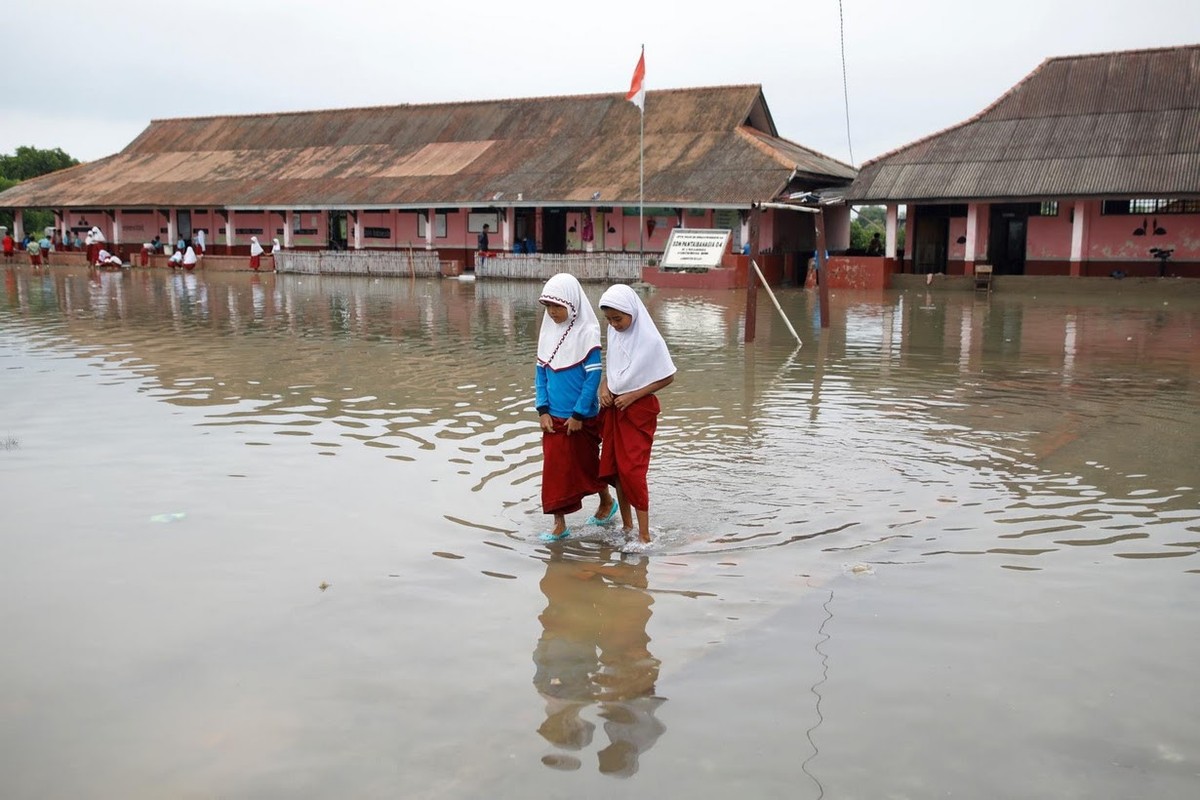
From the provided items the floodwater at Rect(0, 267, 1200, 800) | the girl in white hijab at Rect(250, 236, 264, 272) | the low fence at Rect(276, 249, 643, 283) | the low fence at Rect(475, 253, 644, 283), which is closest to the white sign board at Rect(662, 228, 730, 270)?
the low fence at Rect(475, 253, 644, 283)

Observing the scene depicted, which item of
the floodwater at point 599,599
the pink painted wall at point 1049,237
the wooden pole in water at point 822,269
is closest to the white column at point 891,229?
the pink painted wall at point 1049,237

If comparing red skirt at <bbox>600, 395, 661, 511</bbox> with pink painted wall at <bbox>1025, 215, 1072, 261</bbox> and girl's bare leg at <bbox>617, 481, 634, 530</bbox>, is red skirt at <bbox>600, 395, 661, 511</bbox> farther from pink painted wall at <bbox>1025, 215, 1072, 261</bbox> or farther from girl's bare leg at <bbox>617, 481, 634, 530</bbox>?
pink painted wall at <bbox>1025, 215, 1072, 261</bbox>

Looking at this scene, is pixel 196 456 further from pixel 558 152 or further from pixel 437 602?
pixel 558 152

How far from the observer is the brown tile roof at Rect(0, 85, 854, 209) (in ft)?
106

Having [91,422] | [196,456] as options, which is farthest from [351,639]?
[91,422]

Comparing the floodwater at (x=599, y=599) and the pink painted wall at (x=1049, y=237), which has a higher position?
the pink painted wall at (x=1049, y=237)

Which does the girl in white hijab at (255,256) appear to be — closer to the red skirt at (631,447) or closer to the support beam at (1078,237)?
the support beam at (1078,237)

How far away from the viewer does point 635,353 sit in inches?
230

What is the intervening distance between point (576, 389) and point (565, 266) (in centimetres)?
2640

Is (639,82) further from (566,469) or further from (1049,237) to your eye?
(566,469)

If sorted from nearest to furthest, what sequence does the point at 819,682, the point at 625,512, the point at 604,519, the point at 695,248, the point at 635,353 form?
the point at 819,682 → the point at 635,353 → the point at 625,512 → the point at 604,519 → the point at 695,248

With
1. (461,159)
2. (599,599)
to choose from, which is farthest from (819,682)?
(461,159)

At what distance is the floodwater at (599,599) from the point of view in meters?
3.59

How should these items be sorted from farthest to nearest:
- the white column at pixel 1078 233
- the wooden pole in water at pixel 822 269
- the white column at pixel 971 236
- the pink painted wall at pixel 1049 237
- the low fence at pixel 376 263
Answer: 1. the low fence at pixel 376 263
2. the pink painted wall at pixel 1049 237
3. the white column at pixel 971 236
4. the white column at pixel 1078 233
5. the wooden pole in water at pixel 822 269
